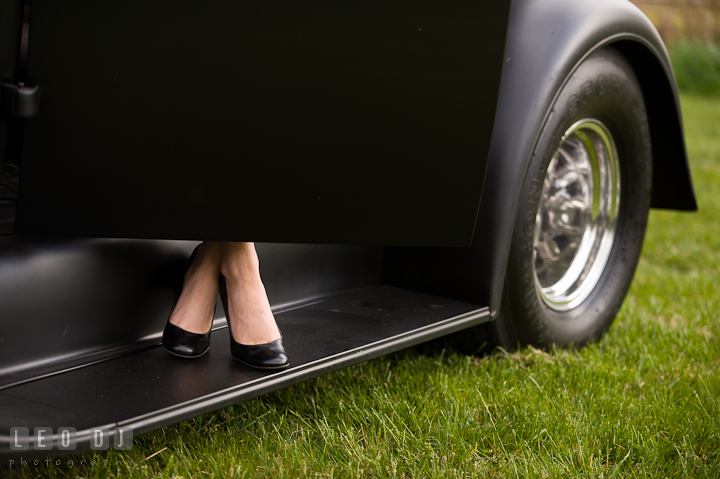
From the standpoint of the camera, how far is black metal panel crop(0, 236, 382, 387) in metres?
1.22

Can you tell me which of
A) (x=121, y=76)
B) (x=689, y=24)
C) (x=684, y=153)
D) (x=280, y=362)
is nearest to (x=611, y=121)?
(x=684, y=153)

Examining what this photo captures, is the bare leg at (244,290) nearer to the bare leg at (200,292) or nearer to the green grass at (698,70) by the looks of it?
the bare leg at (200,292)

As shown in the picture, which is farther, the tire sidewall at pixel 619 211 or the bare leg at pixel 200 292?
the tire sidewall at pixel 619 211

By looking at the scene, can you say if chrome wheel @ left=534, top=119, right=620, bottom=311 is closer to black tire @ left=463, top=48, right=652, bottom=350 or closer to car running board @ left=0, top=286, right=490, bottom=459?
black tire @ left=463, top=48, right=652, bottom=350

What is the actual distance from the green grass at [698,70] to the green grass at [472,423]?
10358 mm

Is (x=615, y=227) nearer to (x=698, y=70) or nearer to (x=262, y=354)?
(x=262, y=354)

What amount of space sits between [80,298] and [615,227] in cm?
179

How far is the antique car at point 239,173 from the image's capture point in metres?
1.11

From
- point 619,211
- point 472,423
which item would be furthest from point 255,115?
point 619,211

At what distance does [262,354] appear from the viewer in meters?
1.34

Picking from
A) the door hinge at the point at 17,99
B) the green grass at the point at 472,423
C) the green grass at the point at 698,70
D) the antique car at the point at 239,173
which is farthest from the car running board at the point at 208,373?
the green grass at the point at 698,70

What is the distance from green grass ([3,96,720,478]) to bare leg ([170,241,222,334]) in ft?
0.88

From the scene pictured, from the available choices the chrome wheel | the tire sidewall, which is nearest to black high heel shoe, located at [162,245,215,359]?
the tire sidewall

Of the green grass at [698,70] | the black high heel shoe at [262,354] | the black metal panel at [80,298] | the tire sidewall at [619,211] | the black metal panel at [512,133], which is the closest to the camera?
the black metal panel at [80,298]
